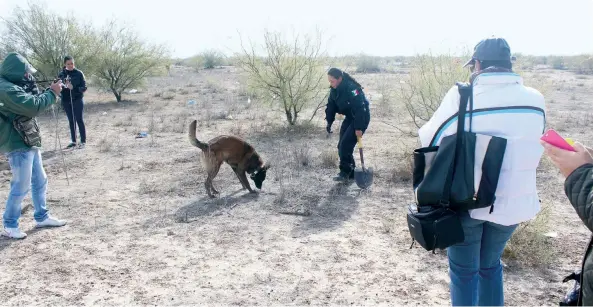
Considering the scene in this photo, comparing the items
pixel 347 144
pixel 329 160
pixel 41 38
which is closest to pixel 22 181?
pixel 347 144

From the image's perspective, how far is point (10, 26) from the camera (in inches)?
718

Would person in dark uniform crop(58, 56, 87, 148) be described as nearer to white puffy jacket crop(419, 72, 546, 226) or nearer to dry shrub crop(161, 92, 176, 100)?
white puffy jacket crop(419, 72, 546, 226)

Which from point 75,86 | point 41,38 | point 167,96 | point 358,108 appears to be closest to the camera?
point 358,108

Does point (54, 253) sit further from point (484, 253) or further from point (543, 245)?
point (543, 245)

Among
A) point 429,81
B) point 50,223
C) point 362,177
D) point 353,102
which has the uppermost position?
point 429,81

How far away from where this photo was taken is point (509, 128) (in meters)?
2.57

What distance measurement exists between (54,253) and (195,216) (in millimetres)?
1874

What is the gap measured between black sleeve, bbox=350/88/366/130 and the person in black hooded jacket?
5584mm

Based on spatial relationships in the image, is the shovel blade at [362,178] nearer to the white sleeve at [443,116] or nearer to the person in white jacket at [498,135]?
the person in white jacket at [498,135]

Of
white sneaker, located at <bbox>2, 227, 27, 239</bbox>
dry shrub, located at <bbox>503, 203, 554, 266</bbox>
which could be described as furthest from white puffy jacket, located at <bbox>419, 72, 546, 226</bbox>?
white sneaker, located at <bbox>2, 227, 27, 239</bbox>

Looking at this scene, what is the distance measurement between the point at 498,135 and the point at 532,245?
2941 millimetres

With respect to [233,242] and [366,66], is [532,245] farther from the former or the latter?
[366,66]

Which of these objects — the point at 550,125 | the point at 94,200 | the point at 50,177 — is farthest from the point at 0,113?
the point at 550,125

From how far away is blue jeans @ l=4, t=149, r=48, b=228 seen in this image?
5.27m
